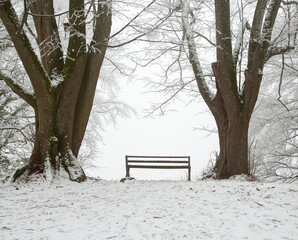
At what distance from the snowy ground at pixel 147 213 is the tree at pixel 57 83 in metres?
0.71

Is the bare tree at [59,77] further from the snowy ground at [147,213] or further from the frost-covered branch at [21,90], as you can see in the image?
the snowy ground at [147,213]

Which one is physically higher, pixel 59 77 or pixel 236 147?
pixel 59 77

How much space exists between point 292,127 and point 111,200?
8.80m

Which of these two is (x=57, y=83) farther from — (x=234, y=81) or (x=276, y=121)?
(x=276, y=121)

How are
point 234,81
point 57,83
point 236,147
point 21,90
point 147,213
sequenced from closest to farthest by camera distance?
point 147,213
point 57,83
point 21,90
point 236,147
point 234,81

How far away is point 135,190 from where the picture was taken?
4.12 metres

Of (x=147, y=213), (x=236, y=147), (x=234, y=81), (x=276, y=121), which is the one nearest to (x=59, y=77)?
(x=147, y=213)

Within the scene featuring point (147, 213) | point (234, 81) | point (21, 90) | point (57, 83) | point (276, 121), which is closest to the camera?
point (147, 213)

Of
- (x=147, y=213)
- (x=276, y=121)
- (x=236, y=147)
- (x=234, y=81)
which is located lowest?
(x=147, y=213)

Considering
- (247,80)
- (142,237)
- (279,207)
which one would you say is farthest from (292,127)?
(142,237)

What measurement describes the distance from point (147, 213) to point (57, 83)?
3273 mm

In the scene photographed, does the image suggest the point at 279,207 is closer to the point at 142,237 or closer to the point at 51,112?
the point at 142,237

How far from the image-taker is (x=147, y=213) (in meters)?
2.78

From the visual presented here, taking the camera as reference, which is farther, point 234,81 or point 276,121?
point 276,121
